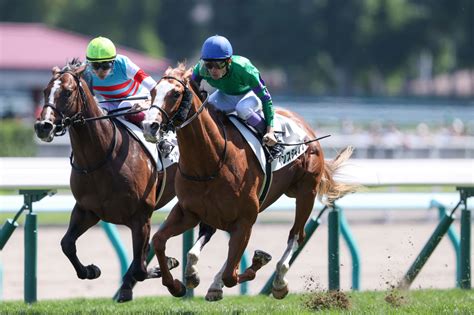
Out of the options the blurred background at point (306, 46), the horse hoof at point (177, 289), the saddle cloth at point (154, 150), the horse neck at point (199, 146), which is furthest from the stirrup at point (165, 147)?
the blurred background at point (306, 46)

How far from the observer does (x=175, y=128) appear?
624 cm

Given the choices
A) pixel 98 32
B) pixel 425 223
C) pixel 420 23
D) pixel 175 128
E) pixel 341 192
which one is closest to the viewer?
pixel 175 128

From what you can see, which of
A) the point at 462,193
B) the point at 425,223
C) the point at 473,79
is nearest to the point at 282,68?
the point at 473,79

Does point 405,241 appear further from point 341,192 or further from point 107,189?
point 107,189

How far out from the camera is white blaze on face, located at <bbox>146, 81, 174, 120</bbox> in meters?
5.94

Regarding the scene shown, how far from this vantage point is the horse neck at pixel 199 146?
6.42 meters

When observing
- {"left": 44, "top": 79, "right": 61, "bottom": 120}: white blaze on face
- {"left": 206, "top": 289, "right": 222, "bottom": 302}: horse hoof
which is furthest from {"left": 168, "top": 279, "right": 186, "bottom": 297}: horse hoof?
{"left": 44, "top": 79, "right": 61, "bottom": 120}: white blaze on face

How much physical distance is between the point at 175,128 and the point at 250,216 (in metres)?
0.79

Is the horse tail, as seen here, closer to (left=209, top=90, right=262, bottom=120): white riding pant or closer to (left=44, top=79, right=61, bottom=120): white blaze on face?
(left=209, top=90, right=262, bottom=120): white riding pant

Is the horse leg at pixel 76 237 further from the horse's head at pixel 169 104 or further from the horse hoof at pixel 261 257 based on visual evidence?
the horse's head at pixel 169 104

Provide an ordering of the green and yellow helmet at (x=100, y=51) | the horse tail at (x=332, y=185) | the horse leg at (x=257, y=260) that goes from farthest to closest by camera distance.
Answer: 1. the horse tail at (x=332, y=185)
2. the green and yellow helmet at (x=100, y=51)
3. the horse leg at (x=257, y=260)

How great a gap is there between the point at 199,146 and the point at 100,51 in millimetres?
1111

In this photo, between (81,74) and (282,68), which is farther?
(282,68)

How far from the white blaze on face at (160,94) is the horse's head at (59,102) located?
0.75 metres
